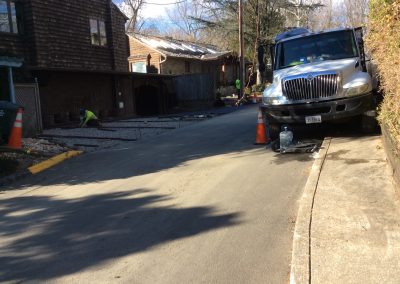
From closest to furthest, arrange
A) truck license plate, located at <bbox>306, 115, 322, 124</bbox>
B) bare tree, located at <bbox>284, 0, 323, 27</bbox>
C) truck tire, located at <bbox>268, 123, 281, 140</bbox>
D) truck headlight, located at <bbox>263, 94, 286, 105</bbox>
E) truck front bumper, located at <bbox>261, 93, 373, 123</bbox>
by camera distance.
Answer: truck front bumper, located at <bbox>261, 93, 373, 123</bbox>
truck license plate, located at <bbox>306, 115, 322, 124</bbox>
truck headlight, located at <bbox>263, 94, 286, 105</bbox>
truck tire, located at <bbox>268, 123, 281, 140</bbox>
bare tree, located at <bbox>284, 0, 323, 27</bbox>

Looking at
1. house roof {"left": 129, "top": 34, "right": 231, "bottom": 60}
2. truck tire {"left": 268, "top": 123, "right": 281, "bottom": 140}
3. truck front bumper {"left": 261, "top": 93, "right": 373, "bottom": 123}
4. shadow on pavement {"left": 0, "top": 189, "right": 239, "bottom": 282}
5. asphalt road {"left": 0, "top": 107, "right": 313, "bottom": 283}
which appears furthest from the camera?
house roof {"left": 129, "top": 34, "right": 231, "bottom": 60}

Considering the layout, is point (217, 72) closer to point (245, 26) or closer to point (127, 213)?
point (245, 26)

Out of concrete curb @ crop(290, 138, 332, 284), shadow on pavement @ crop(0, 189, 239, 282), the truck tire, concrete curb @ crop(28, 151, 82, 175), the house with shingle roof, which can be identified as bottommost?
shadow on pavement @ crop(0, 189, 239, 282)

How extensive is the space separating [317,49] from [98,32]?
1509cm

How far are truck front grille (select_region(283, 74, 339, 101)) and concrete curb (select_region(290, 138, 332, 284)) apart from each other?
9.39ft

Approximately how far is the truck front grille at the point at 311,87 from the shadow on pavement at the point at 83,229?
4.43m

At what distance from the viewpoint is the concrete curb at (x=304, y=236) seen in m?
3.81

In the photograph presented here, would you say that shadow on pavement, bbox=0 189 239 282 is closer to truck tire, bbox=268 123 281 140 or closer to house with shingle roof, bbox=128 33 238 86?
truck tire, bbox=268 123 281 140

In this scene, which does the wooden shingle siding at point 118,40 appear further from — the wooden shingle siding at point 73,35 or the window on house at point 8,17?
the window on house at point 8,17

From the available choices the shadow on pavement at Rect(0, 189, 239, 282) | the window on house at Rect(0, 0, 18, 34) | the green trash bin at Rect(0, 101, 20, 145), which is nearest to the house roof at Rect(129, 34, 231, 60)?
the window on house at Rect(0, 0, 18, 34)

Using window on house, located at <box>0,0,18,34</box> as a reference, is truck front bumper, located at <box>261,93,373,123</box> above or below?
below

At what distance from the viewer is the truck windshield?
10523mm

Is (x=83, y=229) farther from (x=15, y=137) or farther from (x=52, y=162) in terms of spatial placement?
(x=15, y=137)

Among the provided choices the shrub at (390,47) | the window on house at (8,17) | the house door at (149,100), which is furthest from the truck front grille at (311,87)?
the house door at (149,100)
